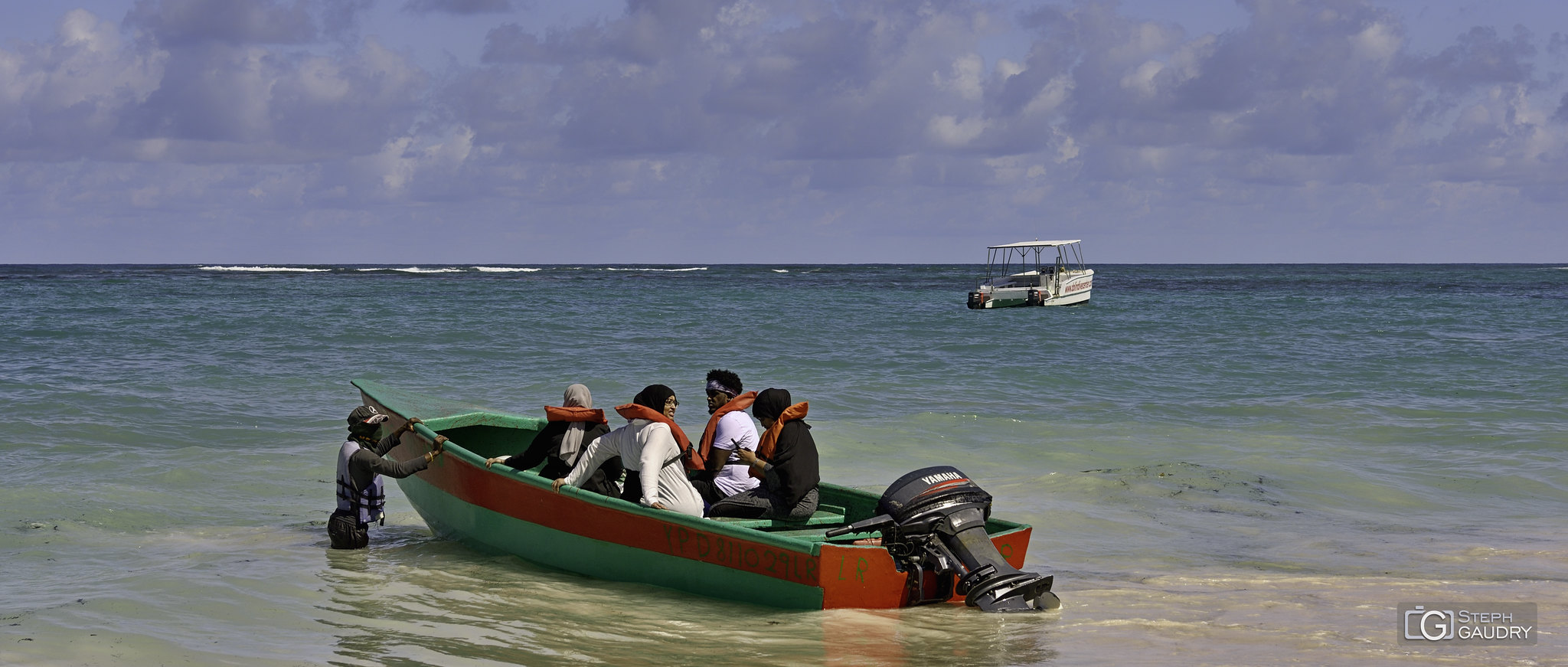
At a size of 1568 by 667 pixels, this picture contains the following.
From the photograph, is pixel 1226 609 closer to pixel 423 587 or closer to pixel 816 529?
pixel 816 529

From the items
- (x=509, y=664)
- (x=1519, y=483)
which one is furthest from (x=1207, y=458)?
(x=509, y=664)

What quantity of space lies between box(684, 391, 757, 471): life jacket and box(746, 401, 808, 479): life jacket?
30 centimetres

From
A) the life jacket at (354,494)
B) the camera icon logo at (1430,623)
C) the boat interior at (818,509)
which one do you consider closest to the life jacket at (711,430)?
the boat interior at (818,509)

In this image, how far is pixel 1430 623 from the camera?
7.14 metres

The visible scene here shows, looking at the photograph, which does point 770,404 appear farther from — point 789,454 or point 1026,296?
point 1026,296

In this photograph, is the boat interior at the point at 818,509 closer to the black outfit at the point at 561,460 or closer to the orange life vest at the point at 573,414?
the black outfit at the point at 561,460

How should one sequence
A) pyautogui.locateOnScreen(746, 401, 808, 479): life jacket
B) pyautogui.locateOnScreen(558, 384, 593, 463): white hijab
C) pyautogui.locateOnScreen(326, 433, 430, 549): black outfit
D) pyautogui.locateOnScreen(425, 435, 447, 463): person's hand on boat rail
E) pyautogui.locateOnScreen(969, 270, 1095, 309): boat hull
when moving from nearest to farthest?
pyautogui.locateOnScreen(746, 401, 808, 479): life jacket
pyautogui.locateOnScreen(558, 384, 593, 463): white hijab
pyautogui.locateOnScreen(326, 433, 430, 549): black outfit
pyautogui.locateOnScreen(425, 435, 447, 463): person's hand on boat rail
pyautogui.locateOnScreen(969, 270, 1095, 309): boat hull

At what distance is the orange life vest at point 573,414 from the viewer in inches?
333

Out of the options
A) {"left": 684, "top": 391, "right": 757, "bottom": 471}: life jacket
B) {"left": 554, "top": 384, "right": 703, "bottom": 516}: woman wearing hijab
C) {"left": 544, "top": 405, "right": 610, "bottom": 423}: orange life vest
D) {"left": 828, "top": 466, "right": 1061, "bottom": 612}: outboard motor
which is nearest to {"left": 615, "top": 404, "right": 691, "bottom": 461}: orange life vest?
{"left": 554, "top": 384, "right": 703, "bottom": 516}: woman wearing hijab

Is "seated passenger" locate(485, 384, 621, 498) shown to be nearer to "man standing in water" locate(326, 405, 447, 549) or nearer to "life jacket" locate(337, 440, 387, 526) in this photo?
"man standing in water" locate(326, 405, 447, 549)

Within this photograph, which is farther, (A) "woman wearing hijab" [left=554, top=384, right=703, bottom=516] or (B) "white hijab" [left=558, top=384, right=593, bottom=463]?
(B) "white hijab" [left=558, top=384, right=593, bottom=463]

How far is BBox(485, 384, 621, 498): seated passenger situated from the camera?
336 inches

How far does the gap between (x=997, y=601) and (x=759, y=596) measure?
1546mm
